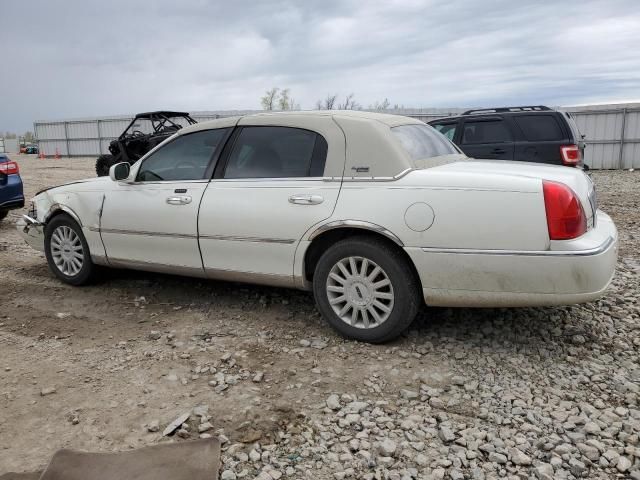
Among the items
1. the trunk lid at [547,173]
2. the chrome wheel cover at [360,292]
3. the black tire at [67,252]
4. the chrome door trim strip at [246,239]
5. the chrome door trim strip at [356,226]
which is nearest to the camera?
the trunk lid at [547,173]

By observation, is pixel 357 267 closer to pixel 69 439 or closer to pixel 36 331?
pixel 69 439

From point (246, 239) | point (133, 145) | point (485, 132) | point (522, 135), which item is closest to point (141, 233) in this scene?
point (246, 239)

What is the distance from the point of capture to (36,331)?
426cm

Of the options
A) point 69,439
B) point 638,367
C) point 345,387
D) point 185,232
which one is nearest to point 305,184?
point 185,232

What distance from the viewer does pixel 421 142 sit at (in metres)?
4.24

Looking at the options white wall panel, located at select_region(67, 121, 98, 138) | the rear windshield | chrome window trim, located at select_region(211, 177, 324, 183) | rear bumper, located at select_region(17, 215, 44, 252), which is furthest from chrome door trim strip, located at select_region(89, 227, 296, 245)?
white wall panel, located at select_region(67, 121, 98, 138)

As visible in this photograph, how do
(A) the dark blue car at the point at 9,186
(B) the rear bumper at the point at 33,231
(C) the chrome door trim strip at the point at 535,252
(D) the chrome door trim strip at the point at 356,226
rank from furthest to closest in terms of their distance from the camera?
(A) the dark blue car at the point at 9,186, (B) the rear bumper at the point at 33,231, (D) the chrome door trim strip at the point at 356,226, (C) the chrome door trim strip at the point at 535,252

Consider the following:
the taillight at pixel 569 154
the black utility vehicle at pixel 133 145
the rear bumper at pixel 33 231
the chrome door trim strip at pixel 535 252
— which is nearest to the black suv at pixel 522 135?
the taillight at pixel 569 154

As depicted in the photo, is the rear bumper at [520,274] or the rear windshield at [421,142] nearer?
the rear bumper at [520,274]

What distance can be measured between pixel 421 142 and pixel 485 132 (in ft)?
19.5

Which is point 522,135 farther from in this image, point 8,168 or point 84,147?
point 84,147

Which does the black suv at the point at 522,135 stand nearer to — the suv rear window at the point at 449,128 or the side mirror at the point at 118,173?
the suv rear window at the point at 449,128

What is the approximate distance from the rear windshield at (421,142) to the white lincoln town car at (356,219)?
0.06 feet

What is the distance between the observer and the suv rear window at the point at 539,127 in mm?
9195
